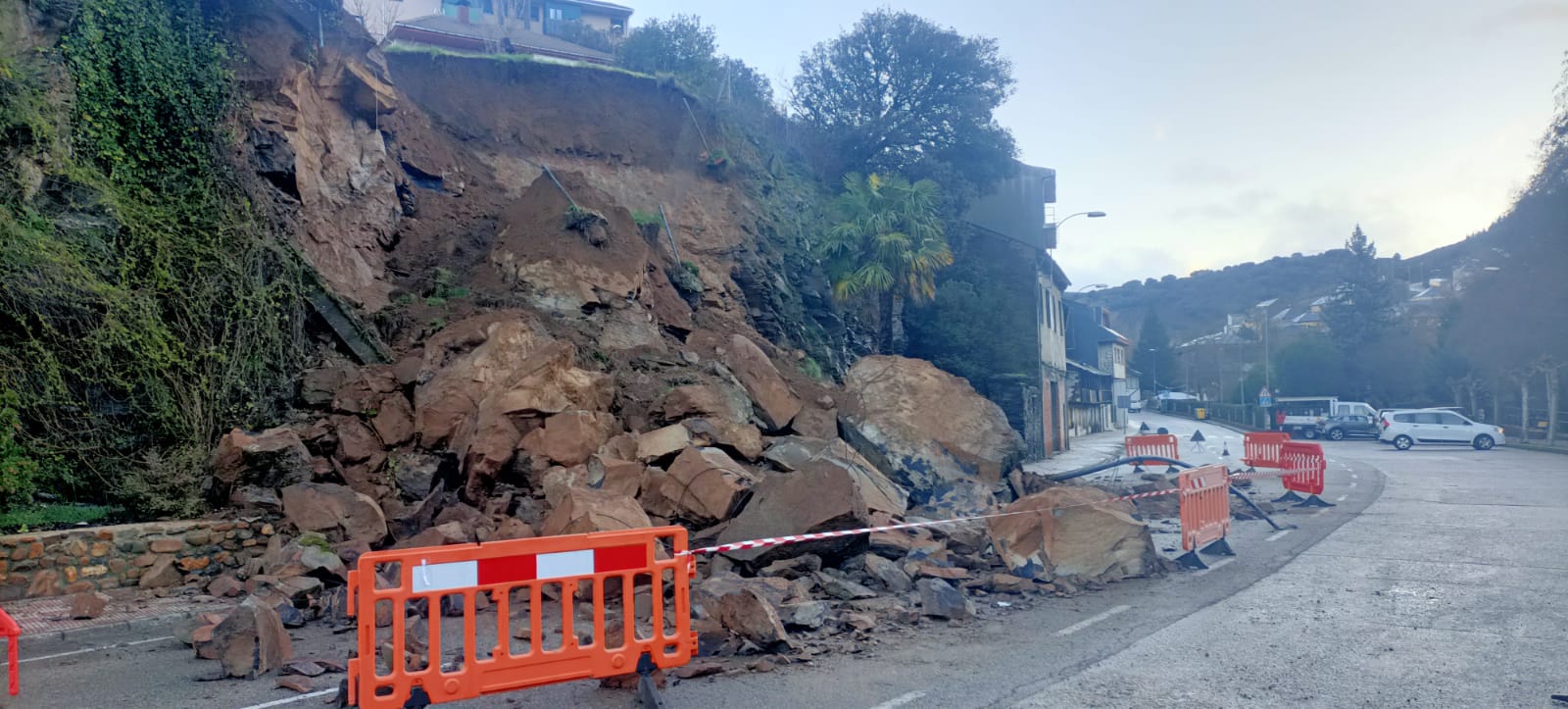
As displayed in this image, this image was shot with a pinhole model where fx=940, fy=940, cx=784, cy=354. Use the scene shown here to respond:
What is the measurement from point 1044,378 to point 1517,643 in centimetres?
2842

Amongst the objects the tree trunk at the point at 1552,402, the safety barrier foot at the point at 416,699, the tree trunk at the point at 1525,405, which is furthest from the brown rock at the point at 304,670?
the tree trunk at the point at 1525,405

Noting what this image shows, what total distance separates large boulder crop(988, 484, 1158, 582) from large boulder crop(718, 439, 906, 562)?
156 cm

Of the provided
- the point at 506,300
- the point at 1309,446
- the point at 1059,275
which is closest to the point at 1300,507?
the point at 1309,446

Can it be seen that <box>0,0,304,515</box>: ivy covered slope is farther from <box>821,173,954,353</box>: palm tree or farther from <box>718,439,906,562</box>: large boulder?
<box>821,173,954,353</box>: palm tree

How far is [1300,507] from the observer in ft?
52.0

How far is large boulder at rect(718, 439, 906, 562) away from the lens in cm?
906

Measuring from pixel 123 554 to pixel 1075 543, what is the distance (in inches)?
379

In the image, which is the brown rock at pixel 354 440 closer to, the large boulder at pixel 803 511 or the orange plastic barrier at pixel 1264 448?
the large boulder at pixel 803 511

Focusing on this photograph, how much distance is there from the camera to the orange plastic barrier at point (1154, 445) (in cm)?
2633

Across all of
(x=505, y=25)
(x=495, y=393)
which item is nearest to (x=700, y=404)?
(x=495, y=393)

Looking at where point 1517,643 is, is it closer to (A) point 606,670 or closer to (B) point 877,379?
(A) point 606,670

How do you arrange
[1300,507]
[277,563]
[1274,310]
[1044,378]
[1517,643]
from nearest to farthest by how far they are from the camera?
[1517,643]
[277,563]
[1300,507]
[1044,378]
[1274,310]

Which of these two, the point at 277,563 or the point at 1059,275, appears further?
the point at 1059,275

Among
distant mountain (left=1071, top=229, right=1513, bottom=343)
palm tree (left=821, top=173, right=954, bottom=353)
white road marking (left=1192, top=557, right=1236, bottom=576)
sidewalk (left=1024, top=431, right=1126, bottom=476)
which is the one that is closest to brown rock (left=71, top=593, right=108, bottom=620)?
white road marking (left=1192, top=557, right=1236, bottom=576)
